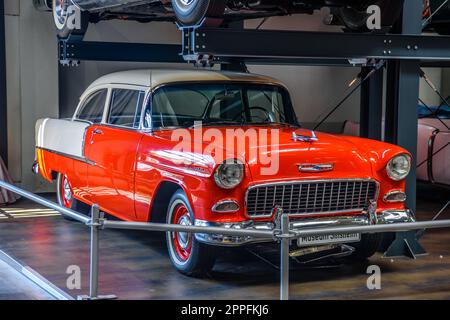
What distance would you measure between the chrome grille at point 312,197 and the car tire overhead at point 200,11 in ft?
4.64

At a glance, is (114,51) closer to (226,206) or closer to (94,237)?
(226,206)

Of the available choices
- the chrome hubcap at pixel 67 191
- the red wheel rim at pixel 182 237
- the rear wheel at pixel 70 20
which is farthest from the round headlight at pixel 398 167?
the rear wheel at pixel 70 20

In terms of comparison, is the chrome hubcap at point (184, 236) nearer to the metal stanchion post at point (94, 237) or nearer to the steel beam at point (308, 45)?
the steel beam at point (308, 45)

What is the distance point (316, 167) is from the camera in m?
6.53

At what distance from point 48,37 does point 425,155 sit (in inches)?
211

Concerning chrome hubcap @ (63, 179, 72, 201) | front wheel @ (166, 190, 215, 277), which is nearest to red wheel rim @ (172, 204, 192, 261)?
front wheel @ (166, 190, 215, 277)

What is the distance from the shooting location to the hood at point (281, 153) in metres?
6.37

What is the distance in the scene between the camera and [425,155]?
11203 mm

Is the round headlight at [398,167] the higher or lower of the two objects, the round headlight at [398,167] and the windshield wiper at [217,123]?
the lower

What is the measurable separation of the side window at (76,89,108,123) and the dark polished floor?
3.89 feet

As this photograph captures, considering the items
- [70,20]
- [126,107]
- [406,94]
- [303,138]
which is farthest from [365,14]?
[70,20]

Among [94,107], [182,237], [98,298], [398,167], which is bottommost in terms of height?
[98,298]

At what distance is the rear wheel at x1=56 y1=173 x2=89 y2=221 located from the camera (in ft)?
29.3

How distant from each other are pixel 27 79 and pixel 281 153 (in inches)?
233
